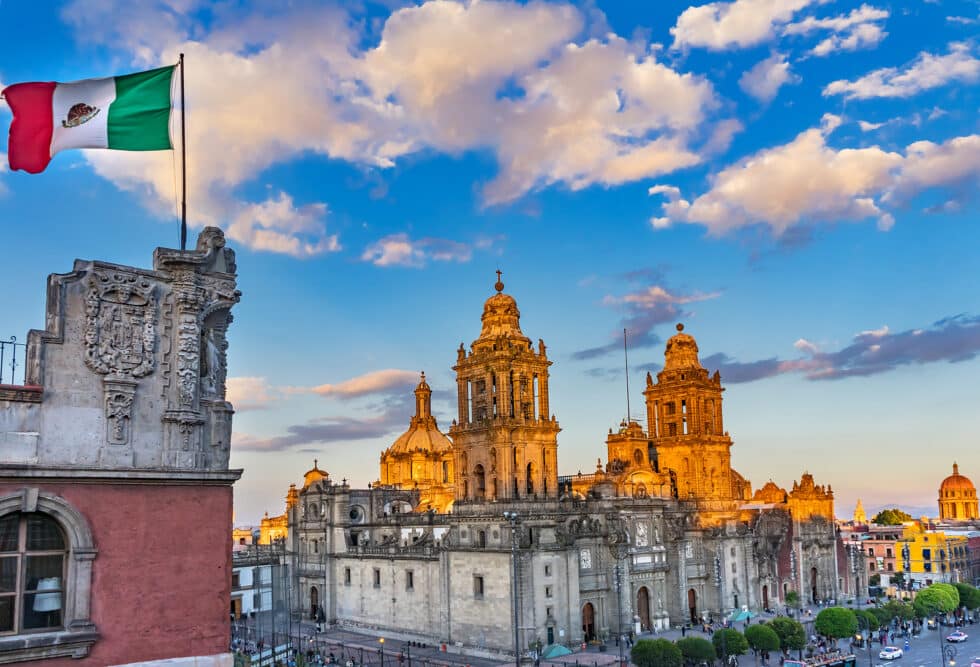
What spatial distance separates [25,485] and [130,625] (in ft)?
9.44

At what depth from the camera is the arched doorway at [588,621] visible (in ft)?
222

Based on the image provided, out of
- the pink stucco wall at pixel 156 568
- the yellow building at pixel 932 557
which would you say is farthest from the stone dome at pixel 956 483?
the pink stucco wall at pixel 156 568

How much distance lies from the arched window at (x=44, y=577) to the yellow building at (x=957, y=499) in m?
167

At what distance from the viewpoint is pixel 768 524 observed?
91875 millimetres

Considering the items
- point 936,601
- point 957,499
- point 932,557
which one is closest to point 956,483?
point 957,499

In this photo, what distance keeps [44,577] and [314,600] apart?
72.8m

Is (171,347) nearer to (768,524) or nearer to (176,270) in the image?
(176,270)

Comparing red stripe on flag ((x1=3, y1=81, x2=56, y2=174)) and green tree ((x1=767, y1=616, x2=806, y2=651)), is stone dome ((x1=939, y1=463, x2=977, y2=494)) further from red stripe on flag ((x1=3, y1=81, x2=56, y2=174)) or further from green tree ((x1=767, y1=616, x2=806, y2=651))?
red stripe on flag ((x1=3, y1=81, x2=56, y2=174))

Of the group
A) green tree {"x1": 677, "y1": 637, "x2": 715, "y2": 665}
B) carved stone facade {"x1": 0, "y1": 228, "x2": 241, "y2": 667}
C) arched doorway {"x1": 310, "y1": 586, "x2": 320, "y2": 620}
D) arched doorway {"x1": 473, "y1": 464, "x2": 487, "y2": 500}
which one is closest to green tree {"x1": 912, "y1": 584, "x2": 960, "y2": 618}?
green tree {"x1": 677, "y1": 637, "x2": 715, "y2": 665}

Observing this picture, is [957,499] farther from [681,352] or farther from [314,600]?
[314,600]

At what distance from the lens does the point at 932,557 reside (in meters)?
118

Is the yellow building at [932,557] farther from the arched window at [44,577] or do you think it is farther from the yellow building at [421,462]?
the arched window at [44,577]

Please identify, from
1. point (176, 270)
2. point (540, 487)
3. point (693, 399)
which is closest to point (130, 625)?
point (176, 270)

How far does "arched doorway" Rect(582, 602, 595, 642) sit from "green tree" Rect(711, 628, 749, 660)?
1100 cm
